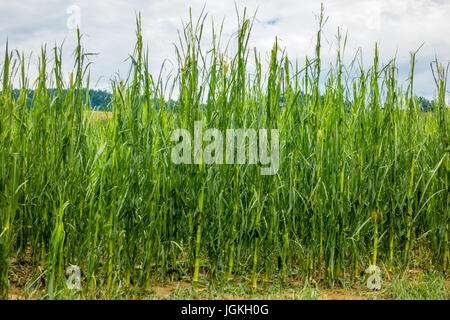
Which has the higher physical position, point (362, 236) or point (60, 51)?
point (60, 51)

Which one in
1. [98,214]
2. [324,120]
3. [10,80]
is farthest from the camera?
[324,120]

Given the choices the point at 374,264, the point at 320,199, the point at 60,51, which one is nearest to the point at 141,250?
the point at 320,199

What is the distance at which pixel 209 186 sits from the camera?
2.28 meters

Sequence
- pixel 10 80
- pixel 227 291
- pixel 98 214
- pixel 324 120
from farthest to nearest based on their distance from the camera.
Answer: pixel 324 120
pixel 10 80
pixel 227 291
pixel 98 214

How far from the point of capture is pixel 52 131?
2.38 meters

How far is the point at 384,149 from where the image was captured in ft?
8.80

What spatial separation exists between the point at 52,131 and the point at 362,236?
2.11 meters

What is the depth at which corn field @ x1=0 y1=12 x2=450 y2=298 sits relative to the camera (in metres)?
2.20

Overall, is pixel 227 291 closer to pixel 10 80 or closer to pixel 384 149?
pixel 384 149

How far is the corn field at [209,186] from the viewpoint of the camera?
2199 millimetres

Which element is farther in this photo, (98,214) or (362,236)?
(362,236)

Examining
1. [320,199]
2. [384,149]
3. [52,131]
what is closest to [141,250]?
[52,131]

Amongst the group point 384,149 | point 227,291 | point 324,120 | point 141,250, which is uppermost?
point 324,120

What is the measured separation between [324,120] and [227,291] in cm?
130
